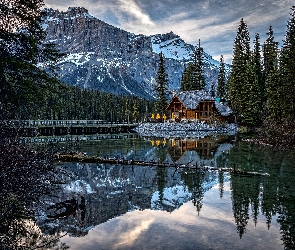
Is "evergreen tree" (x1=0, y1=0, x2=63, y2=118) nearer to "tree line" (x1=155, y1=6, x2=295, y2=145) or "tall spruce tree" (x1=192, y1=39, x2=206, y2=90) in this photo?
"tree line" (x1=155, y1=6, x2=295, y2=145)

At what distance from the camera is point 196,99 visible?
6391 cm

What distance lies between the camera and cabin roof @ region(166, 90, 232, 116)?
63353 millimetres

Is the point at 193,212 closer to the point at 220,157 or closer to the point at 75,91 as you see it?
the point at 220,157

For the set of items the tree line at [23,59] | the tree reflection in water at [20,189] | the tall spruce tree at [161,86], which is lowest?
the tree reflection in water at [20,189]

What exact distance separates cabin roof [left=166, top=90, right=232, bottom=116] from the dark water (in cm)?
4355

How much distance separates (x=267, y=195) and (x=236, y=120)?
166 ft

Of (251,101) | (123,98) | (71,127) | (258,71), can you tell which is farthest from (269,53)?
(123,98)

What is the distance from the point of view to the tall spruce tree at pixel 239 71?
60219 mm

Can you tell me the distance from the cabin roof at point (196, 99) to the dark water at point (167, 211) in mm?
43549

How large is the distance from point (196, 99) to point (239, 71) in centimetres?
1093

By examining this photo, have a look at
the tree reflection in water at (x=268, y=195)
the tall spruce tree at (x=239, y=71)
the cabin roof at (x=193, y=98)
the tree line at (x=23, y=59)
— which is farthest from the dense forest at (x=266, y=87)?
the tree line at (x=23, y=59)

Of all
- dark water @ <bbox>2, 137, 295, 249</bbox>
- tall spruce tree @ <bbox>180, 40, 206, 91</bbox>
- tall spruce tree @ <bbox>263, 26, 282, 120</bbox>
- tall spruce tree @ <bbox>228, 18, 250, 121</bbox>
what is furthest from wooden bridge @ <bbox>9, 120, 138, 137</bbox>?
dark water @ <bbox>2, 137, 295, 249</bbox>

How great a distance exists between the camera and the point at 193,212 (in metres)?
12.5

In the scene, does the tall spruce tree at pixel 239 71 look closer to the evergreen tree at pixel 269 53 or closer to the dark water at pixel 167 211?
the evergreen tree at pixel 269 53
